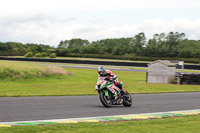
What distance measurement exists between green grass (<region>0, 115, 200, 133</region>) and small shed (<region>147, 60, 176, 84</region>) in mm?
17464

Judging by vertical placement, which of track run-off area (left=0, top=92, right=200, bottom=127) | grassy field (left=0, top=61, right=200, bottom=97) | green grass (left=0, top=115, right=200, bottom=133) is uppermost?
green grass (left=0, top=115, right=200, bottom=133)

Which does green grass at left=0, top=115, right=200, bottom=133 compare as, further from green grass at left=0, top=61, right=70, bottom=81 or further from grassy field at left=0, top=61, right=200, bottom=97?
green grass at left=0, top=61, right=70, bottom=81

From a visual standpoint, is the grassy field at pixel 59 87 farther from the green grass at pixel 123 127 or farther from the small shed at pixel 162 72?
the green grass at pixel 123 127

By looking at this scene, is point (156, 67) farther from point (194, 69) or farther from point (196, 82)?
point (194, 69)

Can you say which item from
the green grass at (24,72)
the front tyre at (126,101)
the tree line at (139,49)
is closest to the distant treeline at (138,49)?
the tree line at (139,49)

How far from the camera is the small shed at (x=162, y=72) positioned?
1027 inches

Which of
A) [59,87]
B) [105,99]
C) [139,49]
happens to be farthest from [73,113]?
[139,49]

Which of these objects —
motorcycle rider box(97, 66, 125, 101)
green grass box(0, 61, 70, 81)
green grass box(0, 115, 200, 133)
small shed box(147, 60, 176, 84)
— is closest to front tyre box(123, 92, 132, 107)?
motorcycle rider box(97, 66, 125, 101)

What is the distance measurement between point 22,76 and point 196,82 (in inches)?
551

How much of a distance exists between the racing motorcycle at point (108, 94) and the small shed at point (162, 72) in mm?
14622

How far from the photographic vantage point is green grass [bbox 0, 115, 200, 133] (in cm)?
708

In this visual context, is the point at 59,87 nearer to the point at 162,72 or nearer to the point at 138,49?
the point at 162,72

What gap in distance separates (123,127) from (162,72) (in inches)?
752

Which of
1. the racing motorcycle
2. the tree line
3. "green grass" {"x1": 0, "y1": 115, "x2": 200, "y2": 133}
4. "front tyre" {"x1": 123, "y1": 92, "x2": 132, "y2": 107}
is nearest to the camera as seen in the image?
"green grass" {"x1": 0, "y1": 115, "x2": 200, "y2": 133}
